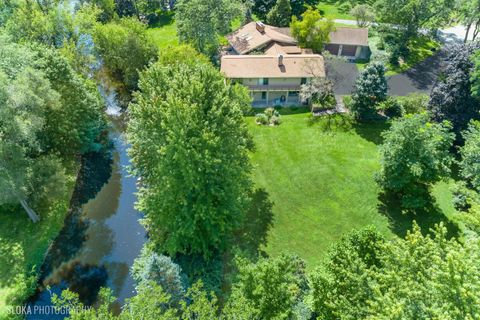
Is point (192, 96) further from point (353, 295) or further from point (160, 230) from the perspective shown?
point (353, 295)

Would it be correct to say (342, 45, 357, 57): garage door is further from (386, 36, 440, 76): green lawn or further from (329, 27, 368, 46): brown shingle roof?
(386, 36, 440, 76): green lawn

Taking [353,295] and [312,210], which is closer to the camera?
[353,295]

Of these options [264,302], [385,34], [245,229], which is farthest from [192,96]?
[385,34]

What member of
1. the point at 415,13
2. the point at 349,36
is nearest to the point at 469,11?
the point at 415,13

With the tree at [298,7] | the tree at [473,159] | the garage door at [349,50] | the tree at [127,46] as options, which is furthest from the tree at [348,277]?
the tree at [298,7]

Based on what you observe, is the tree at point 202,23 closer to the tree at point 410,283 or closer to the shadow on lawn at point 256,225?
the shadow on lawn at point 256,225
